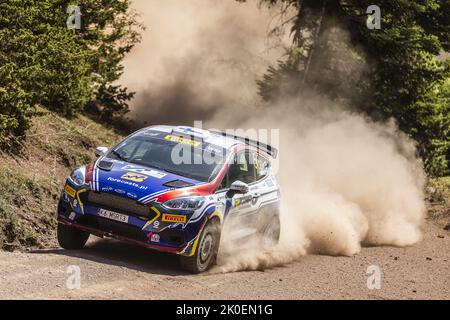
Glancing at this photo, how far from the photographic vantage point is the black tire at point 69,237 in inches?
390

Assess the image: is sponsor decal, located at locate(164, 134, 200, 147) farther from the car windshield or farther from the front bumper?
the front bumper

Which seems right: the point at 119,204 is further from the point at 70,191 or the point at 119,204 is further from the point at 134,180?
the point at 70,191

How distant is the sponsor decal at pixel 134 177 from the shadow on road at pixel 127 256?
1123mm

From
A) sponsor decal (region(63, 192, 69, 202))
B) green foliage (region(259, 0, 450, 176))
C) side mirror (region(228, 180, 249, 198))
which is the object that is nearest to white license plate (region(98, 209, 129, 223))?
sponsor decal (region(63, 192, 69, 202))

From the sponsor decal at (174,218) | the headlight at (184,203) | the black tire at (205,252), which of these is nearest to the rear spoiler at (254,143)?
the black tire at (205,252)

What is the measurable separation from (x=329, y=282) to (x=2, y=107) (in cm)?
620

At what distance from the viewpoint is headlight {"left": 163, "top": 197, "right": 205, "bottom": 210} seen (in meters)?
9.19

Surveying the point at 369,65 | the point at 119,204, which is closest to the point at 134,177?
the point at 119,204

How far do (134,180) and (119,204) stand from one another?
1.28 ft

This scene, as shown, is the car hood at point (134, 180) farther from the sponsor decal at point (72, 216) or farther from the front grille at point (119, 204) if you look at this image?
the sponsor decal at point (72, 216)

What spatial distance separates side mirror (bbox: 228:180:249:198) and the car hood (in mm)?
506
